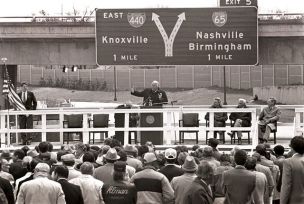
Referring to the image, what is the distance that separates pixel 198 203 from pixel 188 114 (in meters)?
A: 14.7

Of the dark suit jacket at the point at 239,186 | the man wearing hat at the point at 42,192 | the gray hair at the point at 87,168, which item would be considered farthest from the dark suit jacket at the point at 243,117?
the man wearing hat at the point at 42,192

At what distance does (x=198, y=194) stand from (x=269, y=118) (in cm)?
1384

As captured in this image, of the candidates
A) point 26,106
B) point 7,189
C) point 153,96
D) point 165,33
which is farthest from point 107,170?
point 165,33

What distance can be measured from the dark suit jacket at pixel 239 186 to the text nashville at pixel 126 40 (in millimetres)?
18941

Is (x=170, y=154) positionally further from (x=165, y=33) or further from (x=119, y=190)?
(x=165, y=33)

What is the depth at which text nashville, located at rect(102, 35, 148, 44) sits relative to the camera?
105 feet

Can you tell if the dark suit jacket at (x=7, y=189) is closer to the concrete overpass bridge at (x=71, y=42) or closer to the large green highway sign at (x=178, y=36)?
the large green highway sign at (x=178, y=36)

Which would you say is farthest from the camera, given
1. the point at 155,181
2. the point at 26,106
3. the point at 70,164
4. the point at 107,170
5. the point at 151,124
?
the point at 26,106

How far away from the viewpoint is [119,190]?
12578mm

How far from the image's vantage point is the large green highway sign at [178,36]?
3170 centimetres

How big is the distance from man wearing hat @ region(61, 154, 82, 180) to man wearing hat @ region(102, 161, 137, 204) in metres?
1.32

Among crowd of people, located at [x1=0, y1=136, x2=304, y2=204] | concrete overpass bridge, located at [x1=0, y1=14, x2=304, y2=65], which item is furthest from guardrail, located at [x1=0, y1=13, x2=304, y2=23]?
crowd of people, located at [x1=0, y1=136, x2=304, y2=204]

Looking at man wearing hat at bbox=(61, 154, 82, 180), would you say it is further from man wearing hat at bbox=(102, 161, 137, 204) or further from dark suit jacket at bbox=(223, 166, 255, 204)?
dark suit jacket at bbox=(223, 166, 255, 204)

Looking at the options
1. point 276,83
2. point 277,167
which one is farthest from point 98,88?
point 277,167
